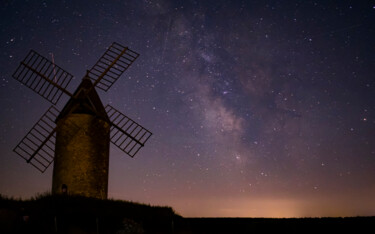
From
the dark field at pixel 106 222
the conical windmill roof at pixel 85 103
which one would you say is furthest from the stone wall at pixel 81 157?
the dark field at pixel 106 222

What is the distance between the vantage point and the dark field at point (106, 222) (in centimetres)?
1070

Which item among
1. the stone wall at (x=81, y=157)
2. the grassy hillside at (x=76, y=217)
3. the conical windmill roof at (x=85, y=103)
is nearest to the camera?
the grassy hillside at (x=76, y=217)

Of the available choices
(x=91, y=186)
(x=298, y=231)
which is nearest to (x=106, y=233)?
(x=91, y=186)

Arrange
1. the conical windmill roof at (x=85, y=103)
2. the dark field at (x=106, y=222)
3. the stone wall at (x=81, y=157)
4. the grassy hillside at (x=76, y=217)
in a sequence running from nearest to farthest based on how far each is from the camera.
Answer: the grassy hillside at (x=76, y=217) → the dark field at (x=106, y=222) → the stone wall at (x=81, y=157) → the conical windmill roof at (x=85, y=103)

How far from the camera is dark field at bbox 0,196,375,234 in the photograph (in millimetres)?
10703

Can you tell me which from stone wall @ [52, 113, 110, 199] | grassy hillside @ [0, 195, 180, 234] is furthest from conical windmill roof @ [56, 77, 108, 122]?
grassy hillside @ [0, 195, 180, 234]

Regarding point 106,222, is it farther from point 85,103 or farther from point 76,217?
point 85,103

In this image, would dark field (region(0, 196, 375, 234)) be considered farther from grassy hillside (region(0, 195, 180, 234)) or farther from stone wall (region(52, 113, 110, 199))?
stone wall (region(52, 113, 110, 199))

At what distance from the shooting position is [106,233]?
11828 millimetres

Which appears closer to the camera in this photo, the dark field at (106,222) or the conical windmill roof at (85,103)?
the dark field at (106,222)

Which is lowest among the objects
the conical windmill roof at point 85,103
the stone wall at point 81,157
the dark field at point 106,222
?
the dark field at point 106,222

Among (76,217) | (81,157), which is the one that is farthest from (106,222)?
(81,157)

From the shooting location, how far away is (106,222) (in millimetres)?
12570

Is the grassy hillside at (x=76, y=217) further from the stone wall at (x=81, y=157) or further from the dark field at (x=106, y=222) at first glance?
the stone wall at (x=81, y=157)
